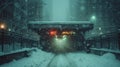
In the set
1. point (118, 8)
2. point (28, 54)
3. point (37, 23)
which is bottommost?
point (28, 54)

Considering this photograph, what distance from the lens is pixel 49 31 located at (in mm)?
31516

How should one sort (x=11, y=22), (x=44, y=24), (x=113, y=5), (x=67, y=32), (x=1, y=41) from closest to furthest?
(x=1, y=41) < (x=44, y=24) < (x=67, y=32) < (x=11, y=22) < (x=113, y=5)

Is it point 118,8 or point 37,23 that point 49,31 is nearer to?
point 37,23

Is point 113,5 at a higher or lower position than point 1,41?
higher

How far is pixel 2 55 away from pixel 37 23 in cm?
1783

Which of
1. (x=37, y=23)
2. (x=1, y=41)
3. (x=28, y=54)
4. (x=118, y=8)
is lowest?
(x=28, y=54)

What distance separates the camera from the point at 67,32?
105 ft

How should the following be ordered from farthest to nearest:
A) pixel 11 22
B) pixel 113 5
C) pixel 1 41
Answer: pixel 113 5
pixel 11 22
pixel 1 41

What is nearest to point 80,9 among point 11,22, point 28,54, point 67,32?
point 11,22

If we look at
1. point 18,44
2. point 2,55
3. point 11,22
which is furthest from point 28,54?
point 11,22

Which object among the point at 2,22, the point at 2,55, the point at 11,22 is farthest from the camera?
the point at 11,22

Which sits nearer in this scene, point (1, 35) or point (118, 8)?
point (1, 35)

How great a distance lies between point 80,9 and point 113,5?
57.6 metres

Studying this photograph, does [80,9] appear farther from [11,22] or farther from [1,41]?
[1,41]
